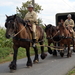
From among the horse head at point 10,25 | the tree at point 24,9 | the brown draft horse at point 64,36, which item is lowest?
the brown draft horse at point 64,36

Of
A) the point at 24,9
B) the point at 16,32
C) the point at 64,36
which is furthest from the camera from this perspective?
the point at 24,9

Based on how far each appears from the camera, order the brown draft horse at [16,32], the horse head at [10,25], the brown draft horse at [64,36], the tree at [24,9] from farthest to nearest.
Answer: the tree at [24,9]
the brown draft horse at [64,36]
the brown draft horse at [16,32]
the horse head at [10,25]

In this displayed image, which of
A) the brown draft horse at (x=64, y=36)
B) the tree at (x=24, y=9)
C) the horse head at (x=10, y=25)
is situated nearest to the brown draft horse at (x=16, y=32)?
the horse head at (x=10, y=25)

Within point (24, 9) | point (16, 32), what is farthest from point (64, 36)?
point (24, 9)

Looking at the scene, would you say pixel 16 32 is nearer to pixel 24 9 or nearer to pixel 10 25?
pixel 10 25

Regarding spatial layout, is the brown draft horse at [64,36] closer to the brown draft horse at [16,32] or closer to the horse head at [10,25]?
the brown draft horse at [16,32]

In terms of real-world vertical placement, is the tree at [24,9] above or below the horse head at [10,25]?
above

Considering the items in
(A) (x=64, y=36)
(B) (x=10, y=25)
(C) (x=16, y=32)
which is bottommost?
(A) (x=64, y=36)

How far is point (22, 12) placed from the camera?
1079 inches

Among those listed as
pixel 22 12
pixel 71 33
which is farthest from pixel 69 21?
pixel 22 12

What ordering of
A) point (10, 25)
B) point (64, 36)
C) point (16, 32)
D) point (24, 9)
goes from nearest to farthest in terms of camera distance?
point (10, 25)
point (16, 32)
point (64, 36)
point (24, 9)

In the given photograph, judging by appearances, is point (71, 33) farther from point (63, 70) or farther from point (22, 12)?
point (22, 12)

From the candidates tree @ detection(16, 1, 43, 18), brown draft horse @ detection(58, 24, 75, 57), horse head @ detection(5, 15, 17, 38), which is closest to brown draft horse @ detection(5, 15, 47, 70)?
horse head @ detection(5, 15, 17, 38)

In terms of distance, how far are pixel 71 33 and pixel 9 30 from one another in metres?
6.64
